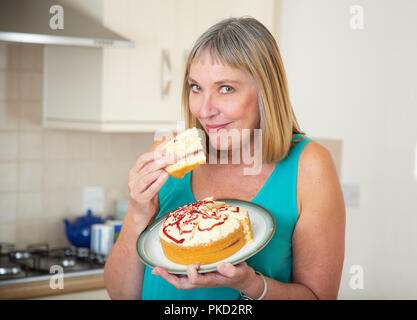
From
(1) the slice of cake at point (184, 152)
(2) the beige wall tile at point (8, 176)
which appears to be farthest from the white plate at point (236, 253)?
(2) the beige wall tile at point (8, 176)

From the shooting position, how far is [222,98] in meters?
1.10

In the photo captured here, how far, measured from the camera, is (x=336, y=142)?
2250 millimetres

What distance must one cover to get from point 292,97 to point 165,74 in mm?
603

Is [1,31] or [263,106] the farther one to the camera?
[1,31]

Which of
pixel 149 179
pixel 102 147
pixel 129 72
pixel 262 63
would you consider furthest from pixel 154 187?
pixel 102 147

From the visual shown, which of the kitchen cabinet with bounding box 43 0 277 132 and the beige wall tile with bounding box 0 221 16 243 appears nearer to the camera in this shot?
the kitchen cabinet with bounding box 43 0 277 132

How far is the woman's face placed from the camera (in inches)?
42.8

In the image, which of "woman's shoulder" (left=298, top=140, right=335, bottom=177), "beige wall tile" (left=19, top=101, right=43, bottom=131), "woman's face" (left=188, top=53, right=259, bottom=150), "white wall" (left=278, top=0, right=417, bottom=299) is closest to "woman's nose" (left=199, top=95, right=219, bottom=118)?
"woman's face" (left=188, top=53, right=259, bottom=150)

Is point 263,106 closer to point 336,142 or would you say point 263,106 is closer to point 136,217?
point 136,217

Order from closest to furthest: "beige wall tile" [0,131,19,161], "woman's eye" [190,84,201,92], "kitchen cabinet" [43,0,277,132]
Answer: "woman's eye" [190,84,201,92] < "kitchen cabinet" [43,0,277,132] < "beige wall tile" [0,131,19,161]

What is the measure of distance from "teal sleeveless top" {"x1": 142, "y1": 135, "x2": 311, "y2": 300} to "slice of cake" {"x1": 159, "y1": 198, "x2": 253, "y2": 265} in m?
0.10

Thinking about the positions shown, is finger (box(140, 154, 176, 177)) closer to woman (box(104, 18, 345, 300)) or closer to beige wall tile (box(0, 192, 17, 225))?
woman (box(104, 18, 345, 300))
